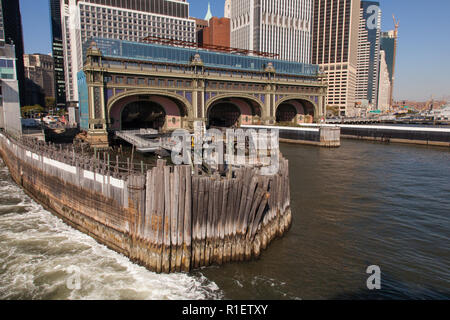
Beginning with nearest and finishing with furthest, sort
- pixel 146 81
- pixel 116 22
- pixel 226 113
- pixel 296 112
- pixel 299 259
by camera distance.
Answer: pixel 299 259
pixel 146 81
pixel 226 113
pixel 296 112
pixel 116 22

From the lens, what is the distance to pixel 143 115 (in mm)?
67875

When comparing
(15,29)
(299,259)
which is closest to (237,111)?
(299,259)

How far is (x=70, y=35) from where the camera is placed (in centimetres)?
13500

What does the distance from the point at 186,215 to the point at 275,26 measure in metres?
163

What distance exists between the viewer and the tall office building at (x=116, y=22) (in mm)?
116312

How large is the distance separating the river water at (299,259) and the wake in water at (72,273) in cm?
5

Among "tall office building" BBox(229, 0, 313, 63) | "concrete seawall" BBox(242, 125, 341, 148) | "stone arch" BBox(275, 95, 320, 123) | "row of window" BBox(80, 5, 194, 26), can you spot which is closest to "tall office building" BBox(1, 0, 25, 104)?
"row of window" BBox(80, 5, 194, 26)

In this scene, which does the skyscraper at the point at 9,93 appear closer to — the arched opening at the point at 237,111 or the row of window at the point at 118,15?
the arched opening at the point at 237,111

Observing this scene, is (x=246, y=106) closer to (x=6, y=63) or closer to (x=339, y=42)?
(x=6, y=63)

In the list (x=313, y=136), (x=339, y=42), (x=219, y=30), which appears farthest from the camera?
(x=339, y=42)

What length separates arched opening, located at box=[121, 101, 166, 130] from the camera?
65.2 m

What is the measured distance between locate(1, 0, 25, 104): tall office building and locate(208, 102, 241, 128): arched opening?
13158 centimetres

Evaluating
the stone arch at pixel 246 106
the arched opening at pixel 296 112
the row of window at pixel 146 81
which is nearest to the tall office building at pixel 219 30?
the arched opening at pixel 296 112
